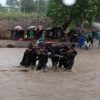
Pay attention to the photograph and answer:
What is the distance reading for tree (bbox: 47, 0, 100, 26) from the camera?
30828 mm

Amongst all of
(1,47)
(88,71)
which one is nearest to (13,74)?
(88,71)

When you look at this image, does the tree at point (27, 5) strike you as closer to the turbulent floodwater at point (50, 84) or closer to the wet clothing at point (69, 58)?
the turbulent floodwater at point (50, 84)

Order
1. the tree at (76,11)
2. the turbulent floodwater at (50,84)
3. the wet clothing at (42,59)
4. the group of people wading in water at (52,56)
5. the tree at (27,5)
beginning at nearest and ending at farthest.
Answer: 1. the turbulent floodwater at (50,84)
2. the wet clothing at (42,59)
3. the group of people wading in water at (52,56)
4. the tree at (76,11)
5. the tree at (27,5)

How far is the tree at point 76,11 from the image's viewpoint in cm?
3083

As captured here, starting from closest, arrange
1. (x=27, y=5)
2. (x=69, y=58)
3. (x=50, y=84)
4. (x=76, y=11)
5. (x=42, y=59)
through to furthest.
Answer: (x=50, y=84) < (x=42, y=59) < (x=69, y=58) < (x=76, y=11) < (x=27, y=5)

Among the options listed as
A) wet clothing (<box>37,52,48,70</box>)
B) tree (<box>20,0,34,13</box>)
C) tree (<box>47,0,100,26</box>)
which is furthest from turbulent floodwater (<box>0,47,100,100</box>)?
tree (<box>20,0,34,13</box>)

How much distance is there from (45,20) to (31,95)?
26.1 metres

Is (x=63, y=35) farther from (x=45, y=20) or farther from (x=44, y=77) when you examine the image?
(x=44, y=77)

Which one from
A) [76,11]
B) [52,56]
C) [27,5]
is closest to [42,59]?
[52,56]

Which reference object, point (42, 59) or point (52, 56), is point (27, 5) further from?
point (42, 59)

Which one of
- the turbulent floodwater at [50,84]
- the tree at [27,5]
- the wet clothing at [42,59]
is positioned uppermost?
the tree at [27,5]

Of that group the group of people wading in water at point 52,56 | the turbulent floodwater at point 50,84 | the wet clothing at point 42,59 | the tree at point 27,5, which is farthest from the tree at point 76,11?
the tree at point 27,5

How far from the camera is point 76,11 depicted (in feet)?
103

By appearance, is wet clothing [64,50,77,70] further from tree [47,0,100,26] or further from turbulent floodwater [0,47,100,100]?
tree [47,0,100,26]
